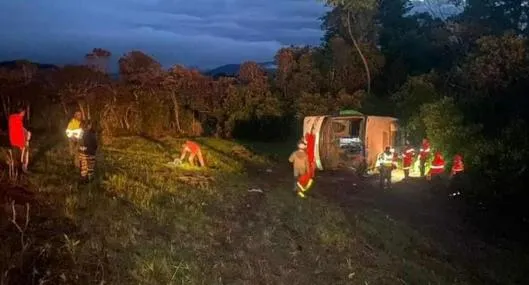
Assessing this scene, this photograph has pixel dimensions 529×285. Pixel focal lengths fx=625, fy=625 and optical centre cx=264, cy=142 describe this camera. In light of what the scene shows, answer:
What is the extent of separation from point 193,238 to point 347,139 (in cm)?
1365

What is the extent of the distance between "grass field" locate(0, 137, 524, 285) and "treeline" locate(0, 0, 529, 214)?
7.87 metres

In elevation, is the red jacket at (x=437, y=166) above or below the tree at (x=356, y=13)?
below

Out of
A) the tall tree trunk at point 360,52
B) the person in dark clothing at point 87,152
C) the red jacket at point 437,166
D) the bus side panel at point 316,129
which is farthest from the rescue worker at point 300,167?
the tall tree trunk at point 360,52

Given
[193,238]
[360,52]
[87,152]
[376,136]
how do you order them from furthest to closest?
[360,52] < [376,136] < [87,152] < [193,238]

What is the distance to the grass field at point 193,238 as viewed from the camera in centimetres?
775

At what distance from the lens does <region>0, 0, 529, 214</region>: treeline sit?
2212cm

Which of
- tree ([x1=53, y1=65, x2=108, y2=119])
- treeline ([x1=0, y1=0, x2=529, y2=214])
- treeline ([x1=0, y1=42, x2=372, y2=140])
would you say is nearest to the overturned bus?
treeline ([x1=0, y1=0, x2=529, y2=214])

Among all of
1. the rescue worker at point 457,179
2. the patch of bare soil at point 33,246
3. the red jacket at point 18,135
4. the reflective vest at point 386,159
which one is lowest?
the rescue worker at point 457,179

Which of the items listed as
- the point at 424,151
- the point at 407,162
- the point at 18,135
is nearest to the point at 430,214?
the point at 407,162

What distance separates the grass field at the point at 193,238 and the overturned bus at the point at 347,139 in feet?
20.8

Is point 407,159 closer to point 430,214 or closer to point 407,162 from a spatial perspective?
point 407,162

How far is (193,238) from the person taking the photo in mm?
9883

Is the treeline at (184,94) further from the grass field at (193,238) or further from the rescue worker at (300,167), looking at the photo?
the rescue worker at (300,167)

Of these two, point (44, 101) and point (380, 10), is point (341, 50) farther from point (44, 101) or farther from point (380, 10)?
point (44, 101)
